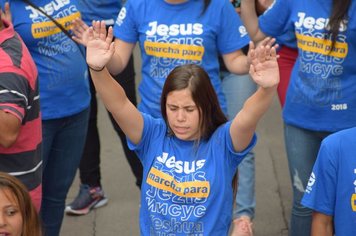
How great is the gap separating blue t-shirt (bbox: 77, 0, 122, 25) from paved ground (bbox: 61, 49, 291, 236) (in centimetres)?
119

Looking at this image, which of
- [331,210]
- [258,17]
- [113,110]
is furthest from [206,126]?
[258,17]

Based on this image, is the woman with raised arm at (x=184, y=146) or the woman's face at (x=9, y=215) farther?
the woman with raised arm at (x=184, y=146)

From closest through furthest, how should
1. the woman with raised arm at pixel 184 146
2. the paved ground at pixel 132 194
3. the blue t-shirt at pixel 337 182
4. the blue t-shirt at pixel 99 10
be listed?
the blue t-shirt at pixel 337 182, the woman with raised arm at pixel 184 146, the blue t-shirt at pixel 99 10, the paved ground at pixel 132 194

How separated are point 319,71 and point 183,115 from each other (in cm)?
89

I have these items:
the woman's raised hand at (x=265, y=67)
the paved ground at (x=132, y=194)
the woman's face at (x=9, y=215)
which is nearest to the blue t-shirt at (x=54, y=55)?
the paved ground at (x=132, y=194)

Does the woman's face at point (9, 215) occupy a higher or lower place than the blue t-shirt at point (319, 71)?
lower

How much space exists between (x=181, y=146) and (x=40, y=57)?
1092mm

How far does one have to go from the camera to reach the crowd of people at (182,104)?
3.34 m

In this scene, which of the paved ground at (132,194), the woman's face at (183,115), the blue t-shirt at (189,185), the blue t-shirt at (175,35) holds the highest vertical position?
the blue t-shirt at (175,35)

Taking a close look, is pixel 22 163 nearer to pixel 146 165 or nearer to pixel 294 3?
pixel 146 165

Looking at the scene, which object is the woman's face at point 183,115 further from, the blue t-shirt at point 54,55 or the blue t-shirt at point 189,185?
the blue t-shirt at point 54,55

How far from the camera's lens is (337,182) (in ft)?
10.7

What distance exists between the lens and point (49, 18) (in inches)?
168

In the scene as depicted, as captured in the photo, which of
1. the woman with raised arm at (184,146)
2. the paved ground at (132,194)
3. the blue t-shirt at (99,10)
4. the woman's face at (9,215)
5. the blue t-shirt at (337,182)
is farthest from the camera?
the paved ground at (132,194)
